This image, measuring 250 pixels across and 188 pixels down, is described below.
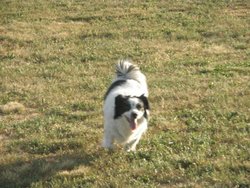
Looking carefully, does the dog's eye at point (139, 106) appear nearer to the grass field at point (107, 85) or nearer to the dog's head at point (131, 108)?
the dog's head at point (131, 108)

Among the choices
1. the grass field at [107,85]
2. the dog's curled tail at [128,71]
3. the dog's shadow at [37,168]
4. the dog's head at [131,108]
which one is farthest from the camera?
the dog's curled tail at [128,71]

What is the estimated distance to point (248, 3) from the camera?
79.3 ft

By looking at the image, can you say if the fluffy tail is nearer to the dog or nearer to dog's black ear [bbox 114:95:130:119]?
the dog

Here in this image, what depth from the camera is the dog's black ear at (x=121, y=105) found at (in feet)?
25.1

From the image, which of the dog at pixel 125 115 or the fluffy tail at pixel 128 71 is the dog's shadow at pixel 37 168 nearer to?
the dog at pixel 125 115

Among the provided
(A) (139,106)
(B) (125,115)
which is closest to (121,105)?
(B) (125,115)

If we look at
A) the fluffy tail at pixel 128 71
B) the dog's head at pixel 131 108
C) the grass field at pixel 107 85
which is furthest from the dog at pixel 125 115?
the fluffy tail at pixel 128 71

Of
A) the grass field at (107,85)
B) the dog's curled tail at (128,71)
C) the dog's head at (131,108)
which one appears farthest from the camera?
the dog's curled tail at (128,71)

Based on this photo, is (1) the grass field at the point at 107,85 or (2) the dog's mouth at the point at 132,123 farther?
(2) the dog's mouth at the point at 132,123

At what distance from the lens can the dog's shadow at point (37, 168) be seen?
729 centimetres

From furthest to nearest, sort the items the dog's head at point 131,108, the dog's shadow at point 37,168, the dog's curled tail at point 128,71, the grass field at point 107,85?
the dog's curled tail at point 128,71 < the dog's head at point 131,108 < the grass field at point 107,85 < the dog's shadow at point 37,168

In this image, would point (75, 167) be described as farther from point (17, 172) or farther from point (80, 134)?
point (80, 134)

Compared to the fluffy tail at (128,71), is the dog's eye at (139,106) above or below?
below

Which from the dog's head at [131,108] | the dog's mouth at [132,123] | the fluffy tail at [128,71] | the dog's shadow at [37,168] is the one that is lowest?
the dog's shadow at [37,168]
